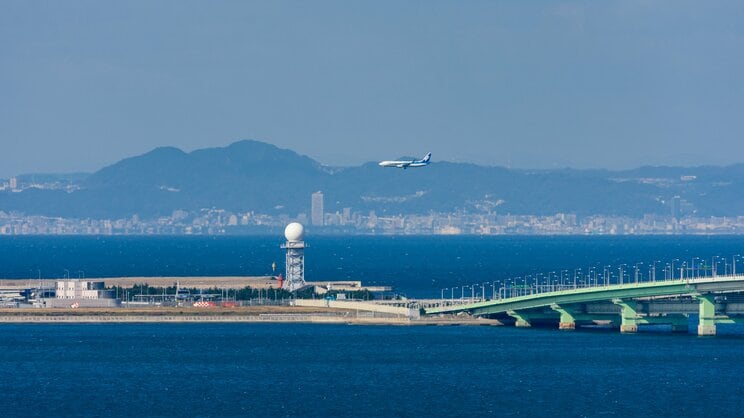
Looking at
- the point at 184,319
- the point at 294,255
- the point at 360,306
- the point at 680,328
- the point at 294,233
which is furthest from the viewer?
the point at 294,255

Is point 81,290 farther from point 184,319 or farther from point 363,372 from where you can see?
point 363,372

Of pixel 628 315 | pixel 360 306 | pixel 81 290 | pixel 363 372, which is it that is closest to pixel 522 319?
pixel 628 315

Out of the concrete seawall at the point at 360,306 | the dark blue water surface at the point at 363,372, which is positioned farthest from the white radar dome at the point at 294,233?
the dark blue water surface at the point at 363,372

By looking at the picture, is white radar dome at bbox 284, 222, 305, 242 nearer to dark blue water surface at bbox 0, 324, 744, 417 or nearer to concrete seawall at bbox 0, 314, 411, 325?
concrete seawall at bbox 0, 314, 411, 325

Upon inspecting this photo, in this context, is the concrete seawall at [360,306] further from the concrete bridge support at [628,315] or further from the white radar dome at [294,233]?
the concrete bridge support at [628,315]

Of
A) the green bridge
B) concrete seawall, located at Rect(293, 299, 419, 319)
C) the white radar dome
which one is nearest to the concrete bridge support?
the green bridge
